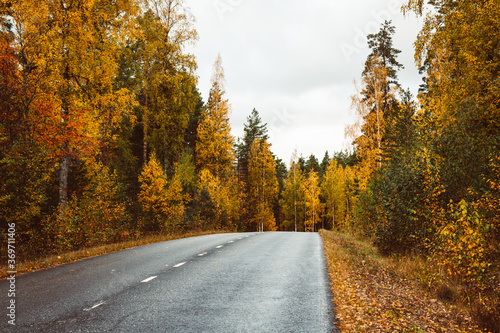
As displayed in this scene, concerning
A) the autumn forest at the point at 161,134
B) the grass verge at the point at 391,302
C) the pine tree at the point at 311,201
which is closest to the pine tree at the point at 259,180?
the pine tree at the point at 311,201

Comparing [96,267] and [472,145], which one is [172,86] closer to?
[96,267]

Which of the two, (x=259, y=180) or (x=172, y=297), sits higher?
(x=259, y=180)

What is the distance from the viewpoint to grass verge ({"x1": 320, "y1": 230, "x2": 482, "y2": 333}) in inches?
186

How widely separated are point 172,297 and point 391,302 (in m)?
4.02

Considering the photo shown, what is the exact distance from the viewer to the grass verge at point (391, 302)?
4719 millimetres

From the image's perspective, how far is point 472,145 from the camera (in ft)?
27.4

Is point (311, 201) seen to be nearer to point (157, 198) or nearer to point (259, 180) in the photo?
point (259, 180)

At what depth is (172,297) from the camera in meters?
5.93

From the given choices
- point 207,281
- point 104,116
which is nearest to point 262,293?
point 207,281

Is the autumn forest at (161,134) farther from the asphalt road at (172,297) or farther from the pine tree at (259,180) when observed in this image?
the pine tree at (259,180)

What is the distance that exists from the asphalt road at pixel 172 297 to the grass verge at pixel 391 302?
0.35 meters

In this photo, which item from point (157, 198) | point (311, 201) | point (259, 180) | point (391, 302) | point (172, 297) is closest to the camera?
point (391, 302)

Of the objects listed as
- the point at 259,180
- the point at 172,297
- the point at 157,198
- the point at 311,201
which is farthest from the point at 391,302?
the point at 311,201

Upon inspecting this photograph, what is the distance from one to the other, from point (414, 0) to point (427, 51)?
195cm
